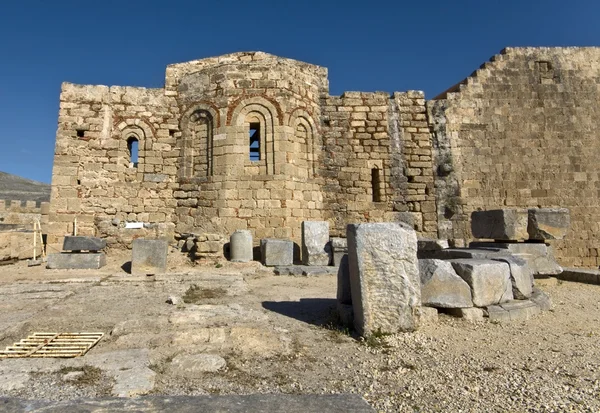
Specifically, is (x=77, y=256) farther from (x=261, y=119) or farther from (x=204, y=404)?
(x=204, y=404)

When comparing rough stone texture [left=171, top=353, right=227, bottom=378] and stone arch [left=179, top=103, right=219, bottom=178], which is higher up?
stone arch [left=179, top=103, right=219, bottom=178]

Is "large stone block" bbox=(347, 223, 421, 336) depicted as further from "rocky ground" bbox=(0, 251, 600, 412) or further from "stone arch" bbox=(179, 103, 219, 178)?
"stone arch" bbox=(179, 103, 219, 178)

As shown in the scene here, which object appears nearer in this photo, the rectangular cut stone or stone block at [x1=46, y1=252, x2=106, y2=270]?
the rectangular cut stone

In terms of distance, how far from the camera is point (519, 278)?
4.78m

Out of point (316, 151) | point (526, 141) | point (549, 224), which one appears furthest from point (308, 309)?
point (526, 141)

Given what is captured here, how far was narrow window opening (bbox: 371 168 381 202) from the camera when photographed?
11641 millimetres

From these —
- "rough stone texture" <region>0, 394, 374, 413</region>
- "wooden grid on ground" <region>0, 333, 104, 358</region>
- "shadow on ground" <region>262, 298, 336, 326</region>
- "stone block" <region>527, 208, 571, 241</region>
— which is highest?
"stone block" <region>527, 208, 571, 241</region>

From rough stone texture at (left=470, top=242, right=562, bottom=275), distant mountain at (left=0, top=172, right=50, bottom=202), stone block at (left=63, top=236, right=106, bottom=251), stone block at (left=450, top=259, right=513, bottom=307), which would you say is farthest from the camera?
distant mountain at (left=0, top=172, right=50, bottom=202)

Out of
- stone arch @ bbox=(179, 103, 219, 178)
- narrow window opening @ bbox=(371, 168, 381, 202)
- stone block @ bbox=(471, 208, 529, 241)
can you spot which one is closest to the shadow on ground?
stone block @ bbox=(471, 208, 529, 241)

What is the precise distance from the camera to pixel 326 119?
38.0 feet

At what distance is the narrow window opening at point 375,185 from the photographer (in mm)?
11641

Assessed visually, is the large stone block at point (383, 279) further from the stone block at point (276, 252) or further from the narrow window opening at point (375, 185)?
the narrow window opening at point (375, 185)

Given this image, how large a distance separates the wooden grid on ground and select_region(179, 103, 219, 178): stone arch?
24.0 ft

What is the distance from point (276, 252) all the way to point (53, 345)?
580 cm
